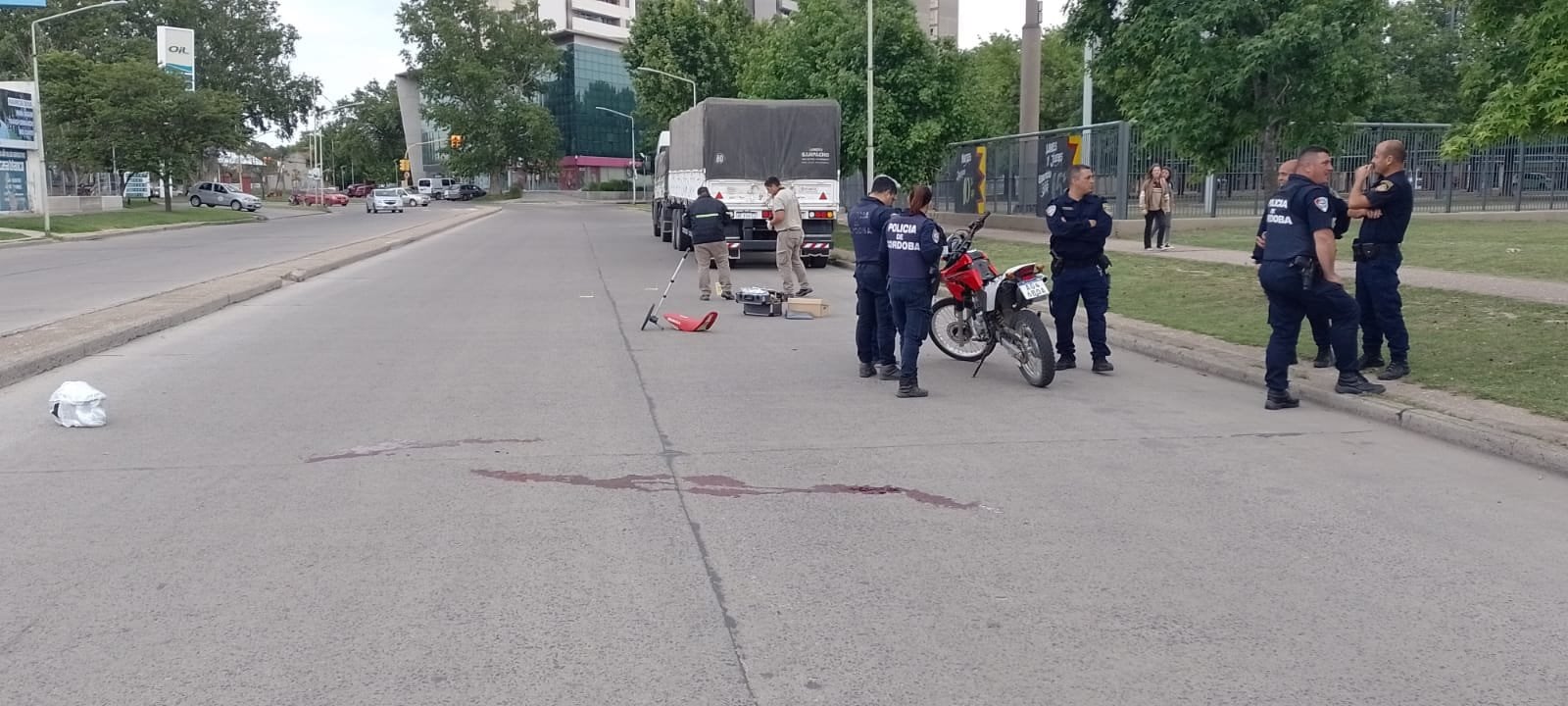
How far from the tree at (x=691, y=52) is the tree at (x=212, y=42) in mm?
35696

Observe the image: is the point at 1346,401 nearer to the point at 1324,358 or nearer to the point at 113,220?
the point at 1324,358

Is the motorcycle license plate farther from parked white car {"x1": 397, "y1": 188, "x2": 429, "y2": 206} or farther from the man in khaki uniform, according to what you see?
parked white car {"x1": 397, "y1": 188, "x2": 429, "y2": 206}

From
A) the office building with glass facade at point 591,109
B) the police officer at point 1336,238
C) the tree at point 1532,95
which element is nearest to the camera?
the tree at point 1532,95

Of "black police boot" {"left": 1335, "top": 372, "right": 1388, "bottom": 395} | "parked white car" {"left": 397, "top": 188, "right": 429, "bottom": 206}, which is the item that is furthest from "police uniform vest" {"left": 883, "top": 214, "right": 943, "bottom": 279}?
"parked white car" {"left": 397, "top": 188, "right": 429, "bottom": 206}

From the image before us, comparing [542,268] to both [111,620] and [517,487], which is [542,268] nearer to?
[517,487]

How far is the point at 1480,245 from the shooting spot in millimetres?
20953

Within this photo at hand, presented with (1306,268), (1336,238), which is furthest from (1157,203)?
(1306,268)

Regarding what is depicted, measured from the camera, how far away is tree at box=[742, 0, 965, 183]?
1183 inches

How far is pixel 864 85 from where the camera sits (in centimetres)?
2966

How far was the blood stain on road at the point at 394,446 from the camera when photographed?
6.98 m

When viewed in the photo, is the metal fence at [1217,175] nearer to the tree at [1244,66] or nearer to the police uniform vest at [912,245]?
the tree at [1244,66]

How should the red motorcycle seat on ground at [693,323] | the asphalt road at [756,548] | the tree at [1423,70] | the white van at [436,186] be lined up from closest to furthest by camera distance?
the asphalt road at [756,548], the red motorcycle seat on ground at [693,323], the tree at [1423,70], the white van at [436,186]

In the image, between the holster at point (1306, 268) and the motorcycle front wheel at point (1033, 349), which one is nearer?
the holster at point (1306, 268)

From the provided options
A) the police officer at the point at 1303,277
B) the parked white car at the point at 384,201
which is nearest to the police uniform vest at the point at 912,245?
the police officer at the point at 1303,277
